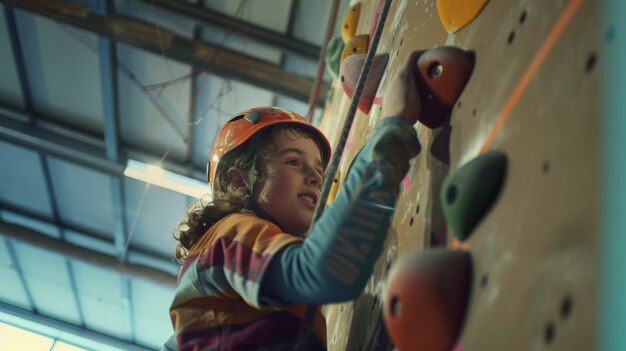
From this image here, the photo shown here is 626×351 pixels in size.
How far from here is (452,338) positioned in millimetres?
912

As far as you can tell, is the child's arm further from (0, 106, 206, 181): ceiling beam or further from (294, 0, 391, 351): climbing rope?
(0, 106, 206, 181): ceiling beam

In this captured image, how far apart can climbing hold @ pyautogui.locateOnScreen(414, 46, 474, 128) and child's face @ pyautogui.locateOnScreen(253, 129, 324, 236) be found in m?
0.54

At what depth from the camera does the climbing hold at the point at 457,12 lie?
3.94 ft

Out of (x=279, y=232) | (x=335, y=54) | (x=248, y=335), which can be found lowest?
(x=248, y=335)

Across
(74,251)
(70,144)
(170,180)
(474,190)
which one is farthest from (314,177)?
(74,251)

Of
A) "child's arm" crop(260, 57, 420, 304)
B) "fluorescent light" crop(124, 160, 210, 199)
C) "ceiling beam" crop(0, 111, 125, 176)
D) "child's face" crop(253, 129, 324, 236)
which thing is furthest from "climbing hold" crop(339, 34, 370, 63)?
"ceiling beam" crop(0, 111, 125, 176)

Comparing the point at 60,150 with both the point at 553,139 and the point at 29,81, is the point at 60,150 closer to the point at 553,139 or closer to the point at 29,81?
the point at 29,81

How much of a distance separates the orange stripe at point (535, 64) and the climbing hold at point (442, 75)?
0.21 meters

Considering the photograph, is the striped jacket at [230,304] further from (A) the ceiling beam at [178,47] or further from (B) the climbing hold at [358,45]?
(A) the ceiling beam at [178,47]

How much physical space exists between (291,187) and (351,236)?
649 millimetres

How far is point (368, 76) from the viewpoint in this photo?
1.92 metres

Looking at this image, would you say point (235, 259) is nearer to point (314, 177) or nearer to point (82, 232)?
point (314, 177)

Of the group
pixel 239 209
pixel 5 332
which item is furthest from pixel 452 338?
pixel 5 332

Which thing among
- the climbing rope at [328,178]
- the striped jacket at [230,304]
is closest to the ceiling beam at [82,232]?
the striped jacket at [230,304]
